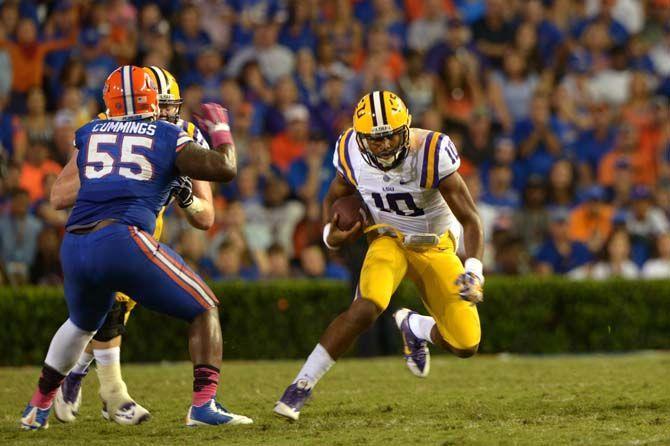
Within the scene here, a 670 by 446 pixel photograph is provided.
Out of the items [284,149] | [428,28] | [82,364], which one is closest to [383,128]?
[82,364]

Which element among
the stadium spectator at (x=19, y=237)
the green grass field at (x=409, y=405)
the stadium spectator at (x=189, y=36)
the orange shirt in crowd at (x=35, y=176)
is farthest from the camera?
the stadium spectator at (x=189, y=36)

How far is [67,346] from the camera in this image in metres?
6.24

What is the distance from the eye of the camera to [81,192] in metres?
6.15

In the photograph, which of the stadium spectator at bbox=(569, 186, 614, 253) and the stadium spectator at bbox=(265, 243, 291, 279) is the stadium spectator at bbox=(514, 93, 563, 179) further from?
the stadium spectator at bbox=(265, 243, 291, 279)

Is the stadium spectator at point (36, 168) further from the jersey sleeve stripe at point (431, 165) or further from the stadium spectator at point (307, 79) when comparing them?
the jersey sleeve stripe at point (431, 165)

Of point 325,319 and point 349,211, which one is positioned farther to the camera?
point 325,319

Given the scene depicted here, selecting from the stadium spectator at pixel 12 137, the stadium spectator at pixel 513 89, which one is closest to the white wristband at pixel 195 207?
the stadium spectator at pixel 12 137

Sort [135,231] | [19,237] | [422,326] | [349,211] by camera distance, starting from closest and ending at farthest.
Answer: [135,231]
[349,211]
[422,326]
[19,237]

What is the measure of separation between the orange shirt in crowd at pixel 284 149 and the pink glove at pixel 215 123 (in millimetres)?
6458

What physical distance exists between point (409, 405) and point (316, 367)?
105 cm

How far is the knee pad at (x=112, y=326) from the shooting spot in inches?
259

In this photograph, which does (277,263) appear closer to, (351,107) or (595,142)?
(351,107)

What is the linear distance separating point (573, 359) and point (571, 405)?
3.57m

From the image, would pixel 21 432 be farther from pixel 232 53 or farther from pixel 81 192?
pixel 232 53
